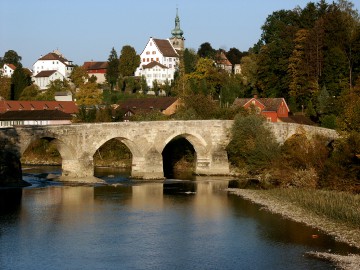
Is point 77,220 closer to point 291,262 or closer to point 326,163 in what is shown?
point 291,262

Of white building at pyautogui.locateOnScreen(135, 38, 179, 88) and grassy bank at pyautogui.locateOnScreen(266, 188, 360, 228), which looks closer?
grassy bank at pyautogui.locateOnScreen(266, 188, 360, 228)

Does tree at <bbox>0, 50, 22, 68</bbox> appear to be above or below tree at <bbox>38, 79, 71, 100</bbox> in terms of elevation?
above

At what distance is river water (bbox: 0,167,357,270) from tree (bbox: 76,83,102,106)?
47.8m

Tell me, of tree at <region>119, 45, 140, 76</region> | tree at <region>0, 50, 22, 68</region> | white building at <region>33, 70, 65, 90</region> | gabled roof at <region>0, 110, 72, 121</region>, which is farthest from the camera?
tree at <region>0, 50, 22, 68</region>

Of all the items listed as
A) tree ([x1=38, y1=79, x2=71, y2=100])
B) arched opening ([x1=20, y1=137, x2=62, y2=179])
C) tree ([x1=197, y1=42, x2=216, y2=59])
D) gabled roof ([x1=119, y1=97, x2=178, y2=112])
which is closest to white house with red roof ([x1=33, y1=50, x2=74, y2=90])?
tree ([x1=38, y1=79, x2=71, y2=100])

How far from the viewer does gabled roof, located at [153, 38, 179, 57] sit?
379 ft

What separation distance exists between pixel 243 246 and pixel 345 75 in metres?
45.2

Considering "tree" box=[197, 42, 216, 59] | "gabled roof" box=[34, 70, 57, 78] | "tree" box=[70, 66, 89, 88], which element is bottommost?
"tree" box=[70, 66, 89, 88]

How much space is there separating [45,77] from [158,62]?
1945 centimetres

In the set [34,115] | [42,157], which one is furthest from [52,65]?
[42,157]

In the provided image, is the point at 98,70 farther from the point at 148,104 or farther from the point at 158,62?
the point at 148,104

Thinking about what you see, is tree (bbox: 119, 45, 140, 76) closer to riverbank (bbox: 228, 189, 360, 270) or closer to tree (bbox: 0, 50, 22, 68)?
tree (bbox: 0, 50, 22, 68)

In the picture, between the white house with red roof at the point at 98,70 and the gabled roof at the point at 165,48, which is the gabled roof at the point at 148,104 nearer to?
the gabled roof at the point at 165,48

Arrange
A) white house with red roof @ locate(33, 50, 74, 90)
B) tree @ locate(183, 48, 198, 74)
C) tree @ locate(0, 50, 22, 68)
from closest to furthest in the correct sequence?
tree @ locate(183, 48, 198, 74), white house with red roof @ locate(33, 50, 74, 90), tree @ locate(0, 50, 22, 68)
